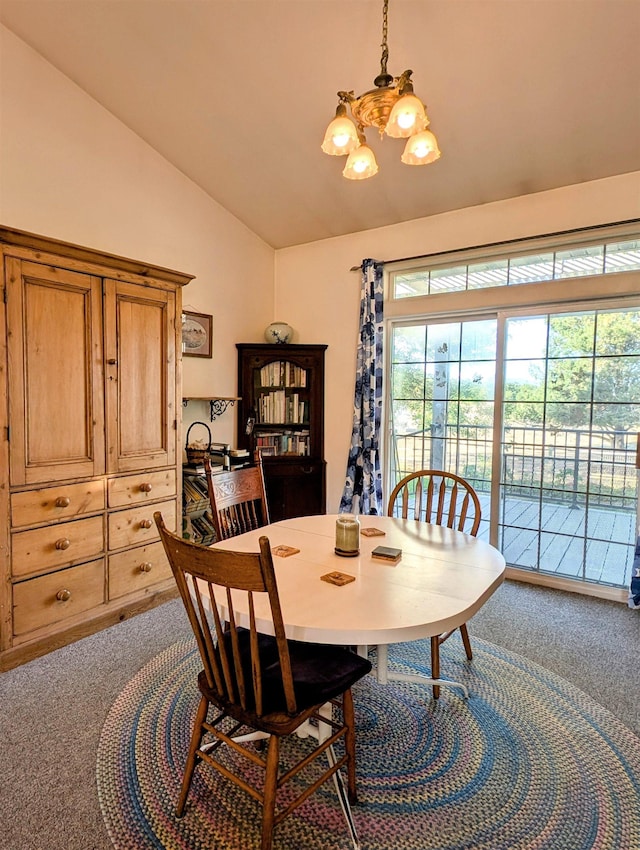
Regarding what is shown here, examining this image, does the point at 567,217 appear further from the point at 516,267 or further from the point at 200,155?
the point at 200,155

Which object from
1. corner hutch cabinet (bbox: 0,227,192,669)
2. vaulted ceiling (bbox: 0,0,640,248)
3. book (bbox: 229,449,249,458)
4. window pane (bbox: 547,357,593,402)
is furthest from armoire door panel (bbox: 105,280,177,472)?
window pane (bbox: 547,357,593,402)

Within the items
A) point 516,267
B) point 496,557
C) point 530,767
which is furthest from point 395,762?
point 516,267

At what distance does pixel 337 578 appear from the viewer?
1.59m

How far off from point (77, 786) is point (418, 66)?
3.53 metres

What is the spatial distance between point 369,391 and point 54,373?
231 cm

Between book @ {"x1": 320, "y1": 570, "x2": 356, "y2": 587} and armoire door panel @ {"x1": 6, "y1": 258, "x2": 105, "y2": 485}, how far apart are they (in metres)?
1.66

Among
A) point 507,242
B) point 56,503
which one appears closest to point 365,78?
point 507,242

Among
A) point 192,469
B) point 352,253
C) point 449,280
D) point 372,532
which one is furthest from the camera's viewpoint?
point 352,253

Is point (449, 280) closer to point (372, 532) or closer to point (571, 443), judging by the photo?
point (571, 443)

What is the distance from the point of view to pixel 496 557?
5.98ft

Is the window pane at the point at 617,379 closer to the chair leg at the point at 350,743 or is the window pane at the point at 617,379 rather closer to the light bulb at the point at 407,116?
the light bulb at the point at 407,116

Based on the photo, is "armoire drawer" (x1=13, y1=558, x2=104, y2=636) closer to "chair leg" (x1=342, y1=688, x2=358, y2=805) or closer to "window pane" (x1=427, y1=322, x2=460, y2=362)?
"chair leg" (x1=342, y1=688, x2=358, y2=805)

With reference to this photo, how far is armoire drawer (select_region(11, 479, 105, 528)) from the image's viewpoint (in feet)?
7.67

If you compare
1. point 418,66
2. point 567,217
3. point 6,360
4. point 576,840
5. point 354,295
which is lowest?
point 576,840
